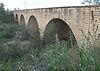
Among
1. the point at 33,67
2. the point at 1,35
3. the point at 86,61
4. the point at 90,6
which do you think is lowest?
the point at 1,35

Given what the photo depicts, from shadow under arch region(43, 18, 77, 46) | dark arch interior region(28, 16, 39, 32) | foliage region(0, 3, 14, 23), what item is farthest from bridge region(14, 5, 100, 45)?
foliage region(0, 3, 14, 23)

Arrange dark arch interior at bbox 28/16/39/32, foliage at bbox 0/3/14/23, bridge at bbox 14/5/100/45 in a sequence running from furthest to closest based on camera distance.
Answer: foliage at bbox 0/3/14/23 < dark arch interior at bbox 28/16/39/32 < bridge at bbox 14/5/100/45

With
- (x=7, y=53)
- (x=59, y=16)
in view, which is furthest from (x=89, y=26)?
(x=7, y=53)

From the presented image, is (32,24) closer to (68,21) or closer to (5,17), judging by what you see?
(68,21)

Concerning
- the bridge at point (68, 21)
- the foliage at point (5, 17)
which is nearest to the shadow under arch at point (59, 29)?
the bridge at point (68, 21)

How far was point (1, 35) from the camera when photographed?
65.2 feet

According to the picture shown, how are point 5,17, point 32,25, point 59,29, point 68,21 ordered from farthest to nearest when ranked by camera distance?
point 5,17 → point 32,25 → point 59,29 → point 68,21

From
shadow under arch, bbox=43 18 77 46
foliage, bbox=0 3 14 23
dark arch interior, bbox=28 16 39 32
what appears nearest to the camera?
shadow under arch, bbox=43 18 77 46

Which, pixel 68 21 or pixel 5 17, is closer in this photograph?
pixel 68 21

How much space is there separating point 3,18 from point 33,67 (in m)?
28.4

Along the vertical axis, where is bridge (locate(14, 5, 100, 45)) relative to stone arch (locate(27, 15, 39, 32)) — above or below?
above

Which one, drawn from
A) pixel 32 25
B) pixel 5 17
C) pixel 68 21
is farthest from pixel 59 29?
pixel 5 17

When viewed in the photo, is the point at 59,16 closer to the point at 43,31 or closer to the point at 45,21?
the point at 45,21

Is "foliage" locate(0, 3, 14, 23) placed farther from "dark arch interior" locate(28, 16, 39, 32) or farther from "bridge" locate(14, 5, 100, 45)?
"bridge" locate(14, 5, 100, 45)
